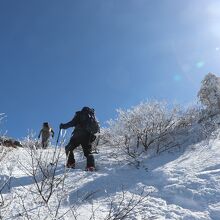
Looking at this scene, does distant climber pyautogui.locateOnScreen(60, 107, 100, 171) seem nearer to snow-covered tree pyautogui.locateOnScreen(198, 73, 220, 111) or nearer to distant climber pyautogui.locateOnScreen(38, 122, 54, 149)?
distant climber pyautogui.locateOnScreen(38, 122, 54, 149)

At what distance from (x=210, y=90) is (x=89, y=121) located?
11.5 metres

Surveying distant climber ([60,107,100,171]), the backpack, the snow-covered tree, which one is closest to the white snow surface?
distant climber ([60,107,100,171])

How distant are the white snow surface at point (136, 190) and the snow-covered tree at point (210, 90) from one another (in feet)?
28.5

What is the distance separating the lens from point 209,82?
21.6 meters

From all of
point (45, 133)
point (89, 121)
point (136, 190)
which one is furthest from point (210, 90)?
point (136, 190)

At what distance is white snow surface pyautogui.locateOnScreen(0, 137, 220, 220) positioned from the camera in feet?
22.2

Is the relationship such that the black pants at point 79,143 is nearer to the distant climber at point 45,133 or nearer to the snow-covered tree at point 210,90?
the distant climber at point 45,133

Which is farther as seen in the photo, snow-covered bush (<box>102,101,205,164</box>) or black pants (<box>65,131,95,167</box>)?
snow-covered bush (<box>102,101,205,164</box>)

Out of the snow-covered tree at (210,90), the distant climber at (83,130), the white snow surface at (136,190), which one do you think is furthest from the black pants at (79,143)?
the snow-covered tree at (210,90)

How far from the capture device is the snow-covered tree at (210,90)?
19594 mm

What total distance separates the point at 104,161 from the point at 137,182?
2.42m

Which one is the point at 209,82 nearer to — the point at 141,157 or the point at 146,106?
the point at 146,106

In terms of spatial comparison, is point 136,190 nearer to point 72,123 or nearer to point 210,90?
point 72,123

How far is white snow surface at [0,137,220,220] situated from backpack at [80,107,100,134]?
93 centimetres
